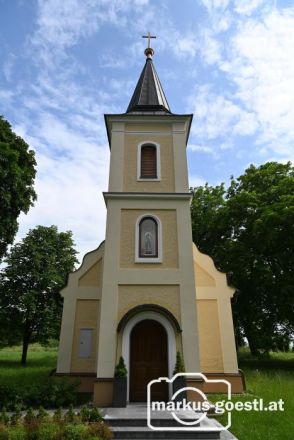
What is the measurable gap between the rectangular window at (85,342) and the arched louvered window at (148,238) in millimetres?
4300

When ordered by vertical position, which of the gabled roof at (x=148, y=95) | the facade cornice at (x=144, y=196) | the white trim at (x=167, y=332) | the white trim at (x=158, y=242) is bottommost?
the white trim at (x=167, y=332)

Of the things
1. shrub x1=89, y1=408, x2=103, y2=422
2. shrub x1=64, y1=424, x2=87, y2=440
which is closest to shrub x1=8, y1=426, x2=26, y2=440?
shrub x1=64, y1=424, x2=87, y2=440

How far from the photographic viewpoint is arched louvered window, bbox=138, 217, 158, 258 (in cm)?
1120

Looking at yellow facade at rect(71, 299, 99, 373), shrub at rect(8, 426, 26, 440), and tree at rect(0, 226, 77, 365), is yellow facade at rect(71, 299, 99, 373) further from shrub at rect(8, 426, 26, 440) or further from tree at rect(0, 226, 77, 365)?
tree at rect(0, 226, 77, 365)

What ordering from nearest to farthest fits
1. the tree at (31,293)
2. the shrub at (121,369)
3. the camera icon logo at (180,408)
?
the camera icon logo at (180,408), the shrub at (121,369), the tree at (31,293)

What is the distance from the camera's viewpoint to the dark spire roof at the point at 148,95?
47.7ft

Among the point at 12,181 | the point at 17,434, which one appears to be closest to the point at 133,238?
the point at 17,434

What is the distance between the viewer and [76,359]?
1267cm

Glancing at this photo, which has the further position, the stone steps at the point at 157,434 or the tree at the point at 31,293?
the tree at the point at 31,293

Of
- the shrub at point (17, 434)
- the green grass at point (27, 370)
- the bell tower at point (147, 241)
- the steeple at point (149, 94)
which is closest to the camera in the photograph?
the shrub at point (17, 434)

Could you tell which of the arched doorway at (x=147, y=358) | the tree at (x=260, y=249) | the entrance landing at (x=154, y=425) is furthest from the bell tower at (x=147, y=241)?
the tree at (x=260, y=249)

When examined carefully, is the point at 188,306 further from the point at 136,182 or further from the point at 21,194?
the point at 21,194

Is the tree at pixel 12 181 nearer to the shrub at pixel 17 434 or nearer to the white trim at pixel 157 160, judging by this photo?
the white trim at pixel 157 160

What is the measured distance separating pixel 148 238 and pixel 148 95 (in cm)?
757
